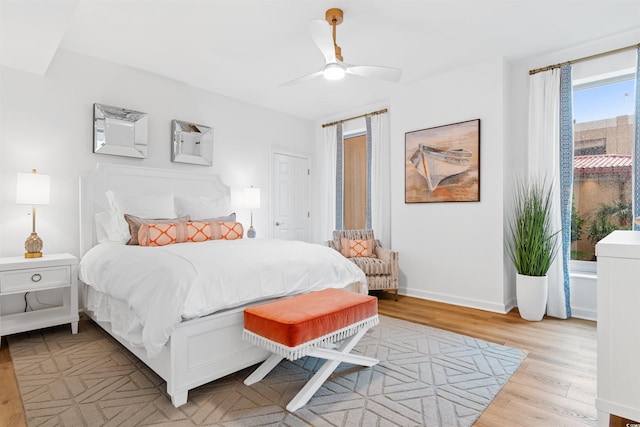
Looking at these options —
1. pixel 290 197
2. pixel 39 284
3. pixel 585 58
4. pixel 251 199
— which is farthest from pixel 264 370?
pixel 585 58

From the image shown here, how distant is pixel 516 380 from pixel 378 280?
1978mm

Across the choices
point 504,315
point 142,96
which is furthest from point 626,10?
point 142,96

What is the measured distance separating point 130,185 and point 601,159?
4741 mm

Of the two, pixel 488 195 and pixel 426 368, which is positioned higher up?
pixel 488 195

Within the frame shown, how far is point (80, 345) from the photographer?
2680 mm

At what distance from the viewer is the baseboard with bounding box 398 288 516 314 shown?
355 cm

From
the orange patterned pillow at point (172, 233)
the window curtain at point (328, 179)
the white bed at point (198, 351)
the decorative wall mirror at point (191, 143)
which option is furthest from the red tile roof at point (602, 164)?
the decorative wall mirror at point (191, 143)

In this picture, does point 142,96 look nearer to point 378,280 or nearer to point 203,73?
point 203,73

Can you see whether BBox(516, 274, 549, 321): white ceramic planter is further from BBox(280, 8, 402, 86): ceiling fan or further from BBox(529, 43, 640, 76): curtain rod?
BBox(280, 8, 402, 86): ceiling fan

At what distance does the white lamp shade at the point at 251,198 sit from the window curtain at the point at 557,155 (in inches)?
126

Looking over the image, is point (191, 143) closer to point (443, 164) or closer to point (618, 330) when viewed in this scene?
point (443, 164)

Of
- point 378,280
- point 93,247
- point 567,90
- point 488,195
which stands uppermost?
point 567,90

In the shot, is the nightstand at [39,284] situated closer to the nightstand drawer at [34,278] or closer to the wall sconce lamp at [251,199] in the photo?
the nightstand drawer at [34,278]

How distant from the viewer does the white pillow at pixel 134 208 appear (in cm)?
307
